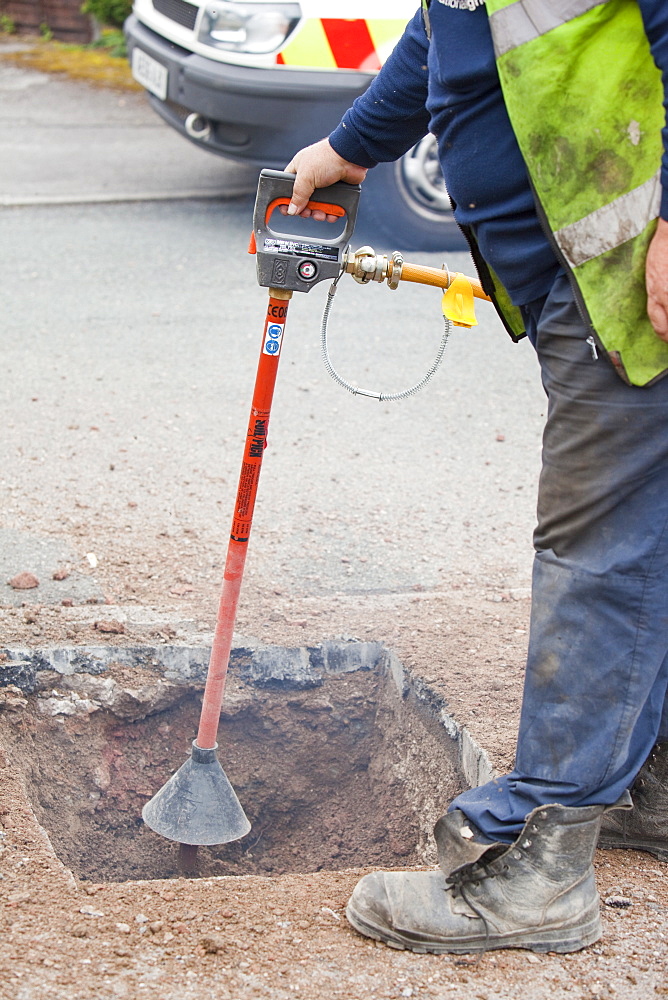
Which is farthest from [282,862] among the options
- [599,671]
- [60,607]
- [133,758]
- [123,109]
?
[123,109]

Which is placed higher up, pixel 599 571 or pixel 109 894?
pixel 599 571

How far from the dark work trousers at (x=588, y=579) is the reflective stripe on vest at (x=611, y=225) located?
90 millimetres

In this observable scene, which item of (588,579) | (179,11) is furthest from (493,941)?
(179,11)

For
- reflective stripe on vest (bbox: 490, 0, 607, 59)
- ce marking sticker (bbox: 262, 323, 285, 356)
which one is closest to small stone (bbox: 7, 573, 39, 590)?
ce marking sticker (bbox: 262, 323, 285, 356)

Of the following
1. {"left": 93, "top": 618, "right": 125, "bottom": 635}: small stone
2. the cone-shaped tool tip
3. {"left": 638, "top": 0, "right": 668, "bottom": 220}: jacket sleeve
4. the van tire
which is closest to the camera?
{"left": 638, "top": 0, "right": 668, "bottom": 220}: jacket sleeve

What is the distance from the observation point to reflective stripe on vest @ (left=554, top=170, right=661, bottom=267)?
1.64m

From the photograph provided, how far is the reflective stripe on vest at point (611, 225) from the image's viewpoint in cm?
164

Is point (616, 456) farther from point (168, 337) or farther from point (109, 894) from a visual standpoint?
point (168, 337)

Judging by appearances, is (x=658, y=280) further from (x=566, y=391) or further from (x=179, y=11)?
(x=179, y=11)

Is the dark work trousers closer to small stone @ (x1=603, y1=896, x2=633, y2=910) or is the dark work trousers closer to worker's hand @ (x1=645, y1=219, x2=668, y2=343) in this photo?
worker's hand @ (x1=645, y1=219, x2=668, y2=343)

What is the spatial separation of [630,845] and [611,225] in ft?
4.43

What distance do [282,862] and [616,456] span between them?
64.3 inches

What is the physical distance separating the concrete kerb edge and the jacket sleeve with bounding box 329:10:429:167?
1399mm

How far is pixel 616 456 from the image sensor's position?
5.75 feet
